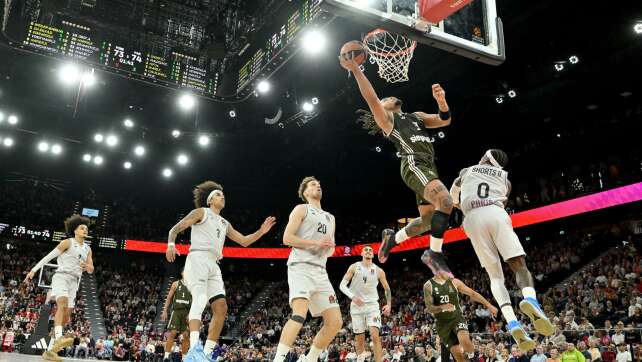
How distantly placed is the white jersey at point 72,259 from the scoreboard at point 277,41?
21.6 ft

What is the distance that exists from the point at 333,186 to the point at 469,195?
86.4 ft

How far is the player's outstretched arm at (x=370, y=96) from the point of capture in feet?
18.0

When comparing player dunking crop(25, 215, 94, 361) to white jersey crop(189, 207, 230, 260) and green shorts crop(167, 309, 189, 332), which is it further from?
white jersey crop(189, 207, 230, 260)

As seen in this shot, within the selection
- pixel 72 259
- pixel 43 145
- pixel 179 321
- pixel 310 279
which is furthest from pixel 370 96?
pixel 43 145

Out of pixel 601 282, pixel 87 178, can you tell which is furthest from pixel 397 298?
pixel 87 178

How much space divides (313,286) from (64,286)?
204 inches

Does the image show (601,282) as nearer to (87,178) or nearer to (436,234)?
(436,234)

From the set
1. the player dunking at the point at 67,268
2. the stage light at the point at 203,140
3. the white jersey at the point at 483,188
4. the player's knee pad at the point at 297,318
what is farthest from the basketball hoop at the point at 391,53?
the stage light at the point at 203,140

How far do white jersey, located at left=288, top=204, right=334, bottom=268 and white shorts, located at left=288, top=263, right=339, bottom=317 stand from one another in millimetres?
73

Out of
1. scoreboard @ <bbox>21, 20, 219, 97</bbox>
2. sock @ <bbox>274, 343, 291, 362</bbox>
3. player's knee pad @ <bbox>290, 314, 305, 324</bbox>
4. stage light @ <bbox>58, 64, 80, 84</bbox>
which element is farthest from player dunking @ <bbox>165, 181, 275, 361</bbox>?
stage light @ <bbox>58, 64, 80, 84</bbox>

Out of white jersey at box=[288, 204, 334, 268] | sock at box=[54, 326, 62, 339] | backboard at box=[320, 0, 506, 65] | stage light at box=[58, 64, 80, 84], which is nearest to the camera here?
white jersey at box=[288, 204, 334, 268]

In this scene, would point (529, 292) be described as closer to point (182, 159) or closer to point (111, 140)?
point (111, 140)

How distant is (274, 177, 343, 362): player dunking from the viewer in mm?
5238

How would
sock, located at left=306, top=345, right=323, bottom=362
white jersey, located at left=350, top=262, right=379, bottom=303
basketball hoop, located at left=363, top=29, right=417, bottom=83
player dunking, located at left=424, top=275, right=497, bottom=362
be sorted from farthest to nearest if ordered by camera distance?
white jersey, located at left=350, top=262, right=379, bottom=303 < basketball hoop, located at left=363, top=29, right=417, bottom=83 < player dunking, located at left=424, top=275, right=497, bottom=362 < sock, located at left=306, top=345, right=323, bottom=362
